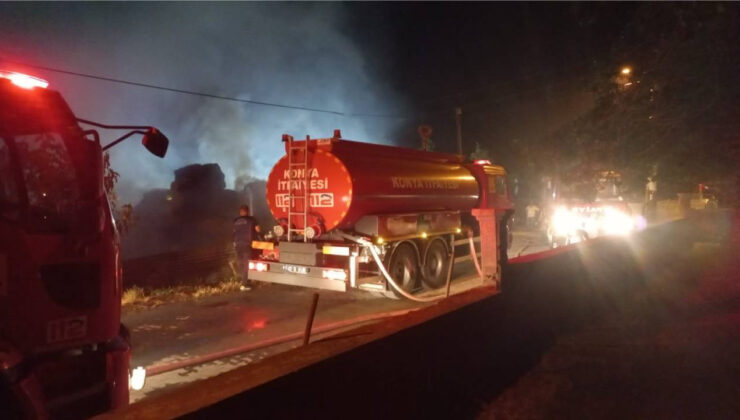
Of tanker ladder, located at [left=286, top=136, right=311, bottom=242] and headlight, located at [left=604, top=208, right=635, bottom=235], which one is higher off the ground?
tanker ladder, located at [left=286, top=136, right=311, bottom=242]

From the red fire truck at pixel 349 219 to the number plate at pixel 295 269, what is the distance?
0.02 meters

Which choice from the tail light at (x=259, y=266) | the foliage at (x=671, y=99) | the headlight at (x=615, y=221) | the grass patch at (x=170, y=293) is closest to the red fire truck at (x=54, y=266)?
the tail light at (x=259, y=266)

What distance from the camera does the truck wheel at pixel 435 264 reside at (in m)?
10.4

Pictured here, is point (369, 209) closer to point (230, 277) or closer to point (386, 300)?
point (386, 300)

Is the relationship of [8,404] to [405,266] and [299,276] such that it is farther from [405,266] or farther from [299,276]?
[405,266]

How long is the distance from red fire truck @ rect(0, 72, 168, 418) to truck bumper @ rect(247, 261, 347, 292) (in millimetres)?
5141

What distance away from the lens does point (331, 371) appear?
2.97 meters

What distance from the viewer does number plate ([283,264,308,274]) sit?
27.9 ft

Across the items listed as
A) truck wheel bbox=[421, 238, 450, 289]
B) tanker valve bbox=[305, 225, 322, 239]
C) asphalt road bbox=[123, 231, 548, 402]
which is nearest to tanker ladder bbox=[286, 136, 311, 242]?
tanker valve bbox=[305, 225, 322, 239]

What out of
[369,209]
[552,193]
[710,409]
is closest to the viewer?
[710,409]

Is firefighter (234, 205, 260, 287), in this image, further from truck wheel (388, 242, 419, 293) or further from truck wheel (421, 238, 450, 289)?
truck wheel (421, 238, 450, 289)

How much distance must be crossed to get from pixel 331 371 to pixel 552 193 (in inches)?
643

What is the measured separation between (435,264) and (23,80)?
8.92 meters

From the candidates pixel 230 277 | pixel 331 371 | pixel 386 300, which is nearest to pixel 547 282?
pixel 386 300
